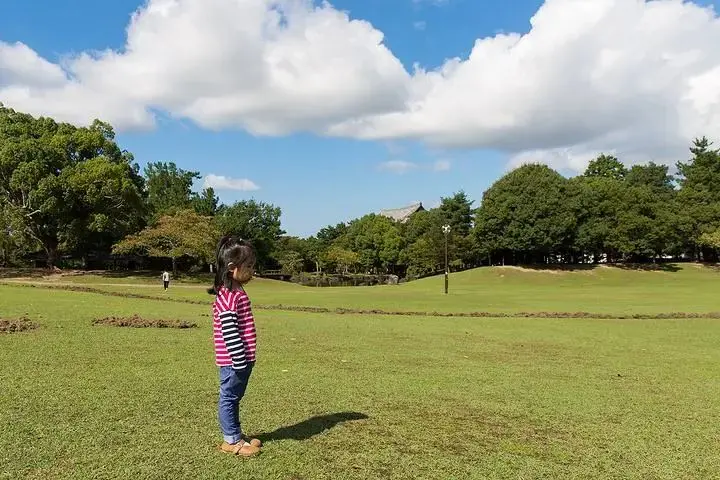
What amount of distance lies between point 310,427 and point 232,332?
1.45 meters

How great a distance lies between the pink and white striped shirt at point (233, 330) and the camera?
16.9ft

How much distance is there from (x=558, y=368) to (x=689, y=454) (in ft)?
16.2

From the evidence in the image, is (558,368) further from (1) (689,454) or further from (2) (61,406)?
(2) (61,406)

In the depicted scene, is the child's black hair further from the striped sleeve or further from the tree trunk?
the tree trunk

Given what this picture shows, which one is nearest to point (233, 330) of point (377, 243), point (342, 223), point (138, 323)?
point (138, 323)

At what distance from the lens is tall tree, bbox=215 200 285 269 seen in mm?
→ 76500

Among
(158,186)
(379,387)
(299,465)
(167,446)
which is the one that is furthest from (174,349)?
(158,186)

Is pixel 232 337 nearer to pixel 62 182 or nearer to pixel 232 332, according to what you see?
pixel 232 332

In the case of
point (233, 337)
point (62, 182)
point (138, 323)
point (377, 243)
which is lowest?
point (138, 323)

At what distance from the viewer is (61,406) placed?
618cm

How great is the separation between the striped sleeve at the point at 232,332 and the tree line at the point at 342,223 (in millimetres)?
50565

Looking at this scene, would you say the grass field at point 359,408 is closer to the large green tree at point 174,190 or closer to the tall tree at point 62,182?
the tall tree at point 62,182

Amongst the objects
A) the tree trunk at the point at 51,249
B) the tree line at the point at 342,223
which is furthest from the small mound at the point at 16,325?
the tree trunk at the point at 51,249

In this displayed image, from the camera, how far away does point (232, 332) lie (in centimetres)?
516
